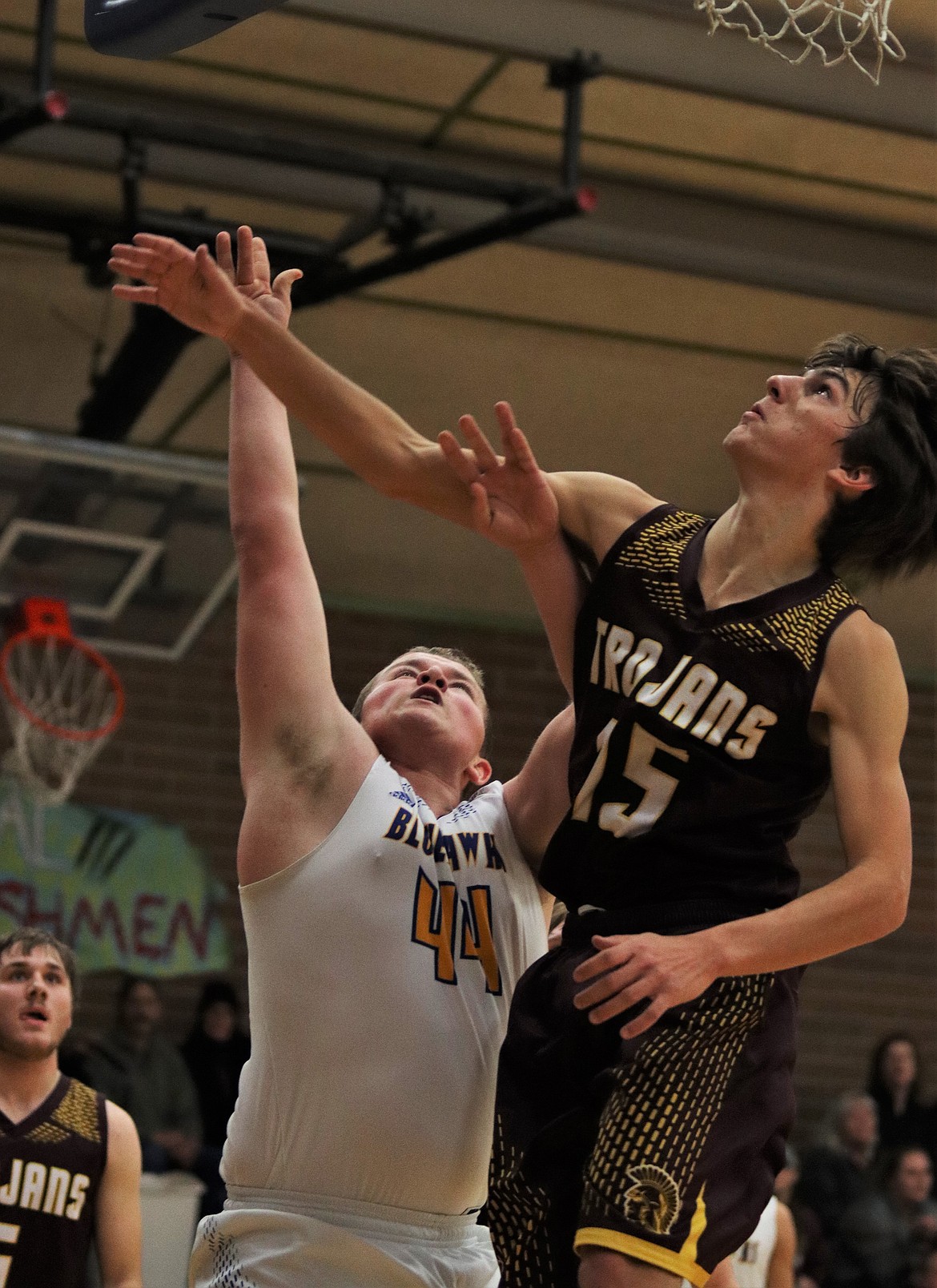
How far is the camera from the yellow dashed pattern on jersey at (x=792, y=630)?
2.92 m

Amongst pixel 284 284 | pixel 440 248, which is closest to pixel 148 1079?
pixel 440 248

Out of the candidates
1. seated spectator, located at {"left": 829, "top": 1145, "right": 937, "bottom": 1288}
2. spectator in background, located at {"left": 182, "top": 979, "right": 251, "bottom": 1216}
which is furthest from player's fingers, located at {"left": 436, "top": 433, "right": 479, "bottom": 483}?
seated spectator, located at {"left": 829, "top": 1145, "right": 937, "bottom": 1288}

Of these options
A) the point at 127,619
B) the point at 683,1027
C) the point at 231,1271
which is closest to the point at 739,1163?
the point at 683,1027

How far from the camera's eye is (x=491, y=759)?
1147 centimetres

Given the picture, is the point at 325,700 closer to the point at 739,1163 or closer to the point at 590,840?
the point at 590,840

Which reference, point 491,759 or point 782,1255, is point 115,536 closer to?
point 491,759

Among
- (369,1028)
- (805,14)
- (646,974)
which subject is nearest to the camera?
(646,974)

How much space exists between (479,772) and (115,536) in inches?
226

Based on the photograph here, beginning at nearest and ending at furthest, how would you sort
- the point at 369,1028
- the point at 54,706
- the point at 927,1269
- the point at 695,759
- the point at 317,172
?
the point at 695,759, the point at 369,1028, the point at 317,172, the point at 927,1269, the point at 54,706

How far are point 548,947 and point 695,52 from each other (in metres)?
5.26

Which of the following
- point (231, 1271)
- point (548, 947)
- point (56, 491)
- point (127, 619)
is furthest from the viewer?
point (127, 619)

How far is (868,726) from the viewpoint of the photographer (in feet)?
9.41

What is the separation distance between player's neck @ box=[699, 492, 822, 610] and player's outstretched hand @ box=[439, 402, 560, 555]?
262mm

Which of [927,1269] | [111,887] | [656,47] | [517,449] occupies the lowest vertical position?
[927,1269]
